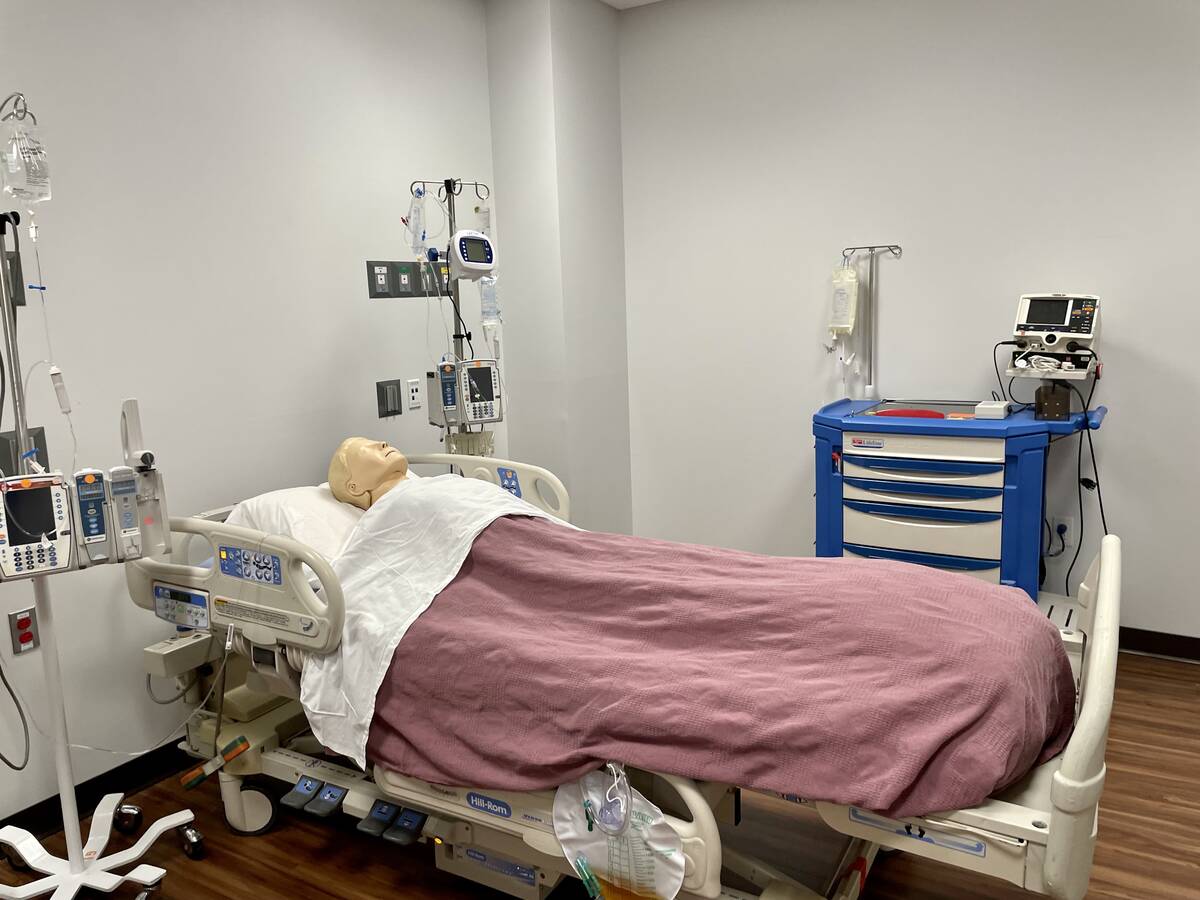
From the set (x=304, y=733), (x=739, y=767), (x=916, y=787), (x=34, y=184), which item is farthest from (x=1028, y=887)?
(x=34, y=184)

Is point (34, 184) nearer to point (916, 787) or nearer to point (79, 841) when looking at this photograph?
point (79, 841)

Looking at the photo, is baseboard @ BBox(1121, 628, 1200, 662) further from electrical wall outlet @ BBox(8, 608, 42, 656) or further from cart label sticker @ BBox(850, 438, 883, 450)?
electrical wall outlet @ BBox(8, 608, 42, 656)

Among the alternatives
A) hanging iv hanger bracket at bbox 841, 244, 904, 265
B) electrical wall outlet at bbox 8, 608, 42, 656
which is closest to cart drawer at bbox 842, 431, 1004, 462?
hanging iv hanger bracket at bbox 841, 244, 904, 265

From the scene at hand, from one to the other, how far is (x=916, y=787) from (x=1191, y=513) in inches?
95.0

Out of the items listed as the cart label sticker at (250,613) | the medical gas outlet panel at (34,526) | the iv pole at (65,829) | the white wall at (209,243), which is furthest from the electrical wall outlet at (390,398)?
the medical gas outlet panel at (34,526)

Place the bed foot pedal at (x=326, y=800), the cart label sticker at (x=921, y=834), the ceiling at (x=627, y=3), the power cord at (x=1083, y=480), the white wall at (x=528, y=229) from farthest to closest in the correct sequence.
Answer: the ceiling at (x=627, y=3), the white wall at (x=528, y=229), the power cord at (x=1083, y=480), the bed foot pedal at (x=326, y=800), the cart label sticker at (x=921, y=834)

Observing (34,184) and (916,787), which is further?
(34,184)

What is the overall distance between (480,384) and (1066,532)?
7.70 ft

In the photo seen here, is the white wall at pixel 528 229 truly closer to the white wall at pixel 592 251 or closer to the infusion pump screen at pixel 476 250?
the white wall at pixel 592 251

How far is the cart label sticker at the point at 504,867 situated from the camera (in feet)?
7.20

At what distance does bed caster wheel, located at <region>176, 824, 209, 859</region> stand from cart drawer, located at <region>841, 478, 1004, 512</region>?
244cm

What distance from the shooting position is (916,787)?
1.68 metres

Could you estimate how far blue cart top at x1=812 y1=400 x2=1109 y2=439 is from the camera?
3.18 metres

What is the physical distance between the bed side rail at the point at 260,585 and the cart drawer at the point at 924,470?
201cm
